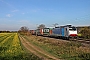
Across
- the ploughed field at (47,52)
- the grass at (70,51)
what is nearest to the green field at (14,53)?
the ploughed field at (47,52)

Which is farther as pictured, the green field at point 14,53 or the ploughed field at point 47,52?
the ploughed field at point 47,52

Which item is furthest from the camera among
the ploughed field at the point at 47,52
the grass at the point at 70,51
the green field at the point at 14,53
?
the grass at the point at 70,51

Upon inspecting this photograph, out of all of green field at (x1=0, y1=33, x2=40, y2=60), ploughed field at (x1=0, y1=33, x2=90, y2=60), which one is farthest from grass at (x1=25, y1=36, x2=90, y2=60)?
green field at (x1=0, y1=33, x2=40, y2=60)

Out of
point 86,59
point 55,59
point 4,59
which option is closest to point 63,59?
point 55,59

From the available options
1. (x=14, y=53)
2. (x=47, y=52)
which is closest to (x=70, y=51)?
(x=47, y=52)

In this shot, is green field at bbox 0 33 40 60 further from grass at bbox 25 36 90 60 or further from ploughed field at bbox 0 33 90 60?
grass at bbox 25 36 90 60

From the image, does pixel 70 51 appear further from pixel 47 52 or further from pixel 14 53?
pixel 14 53

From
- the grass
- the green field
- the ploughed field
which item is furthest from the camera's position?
the grass

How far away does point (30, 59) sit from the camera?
13.1m

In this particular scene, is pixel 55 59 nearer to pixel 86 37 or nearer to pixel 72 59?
pixel 72 59

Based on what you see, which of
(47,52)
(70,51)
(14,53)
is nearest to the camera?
(14,53)

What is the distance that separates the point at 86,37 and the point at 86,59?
27.1 metres

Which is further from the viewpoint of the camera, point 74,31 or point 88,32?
point 74,31

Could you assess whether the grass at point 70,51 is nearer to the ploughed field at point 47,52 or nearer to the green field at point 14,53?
the ploughed field at point 47,52
